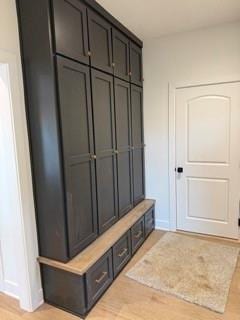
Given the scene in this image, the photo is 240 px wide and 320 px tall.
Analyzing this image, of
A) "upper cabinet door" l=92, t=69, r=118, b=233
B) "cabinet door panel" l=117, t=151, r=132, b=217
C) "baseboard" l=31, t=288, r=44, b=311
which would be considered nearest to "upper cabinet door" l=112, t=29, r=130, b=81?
"upper cabinet door" l=92, t=69, r=118, b=233

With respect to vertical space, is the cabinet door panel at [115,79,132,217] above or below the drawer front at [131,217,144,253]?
above

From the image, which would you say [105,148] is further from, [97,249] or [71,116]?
[97,249]

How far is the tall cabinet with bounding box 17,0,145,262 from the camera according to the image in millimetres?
1749

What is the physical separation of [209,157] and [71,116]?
1967 millimetres

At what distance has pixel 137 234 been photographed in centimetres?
287

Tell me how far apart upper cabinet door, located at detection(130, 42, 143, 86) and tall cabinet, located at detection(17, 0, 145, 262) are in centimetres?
39

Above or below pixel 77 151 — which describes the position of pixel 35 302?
below

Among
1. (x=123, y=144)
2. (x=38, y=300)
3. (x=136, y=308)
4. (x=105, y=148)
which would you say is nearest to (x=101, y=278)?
(x=136, y=308)

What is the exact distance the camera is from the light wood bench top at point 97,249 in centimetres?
185

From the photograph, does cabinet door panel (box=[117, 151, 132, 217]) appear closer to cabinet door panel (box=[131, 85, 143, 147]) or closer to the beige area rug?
cabinet door panel (box=[131, 85, 143, 147])

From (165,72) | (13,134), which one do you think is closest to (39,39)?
(13,134)

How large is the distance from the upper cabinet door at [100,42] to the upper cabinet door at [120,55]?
0.39 ft

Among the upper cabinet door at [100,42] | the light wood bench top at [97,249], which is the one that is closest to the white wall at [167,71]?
the light wood bench top at [97,249]

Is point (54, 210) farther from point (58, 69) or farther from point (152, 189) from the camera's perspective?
point (152, 189)
